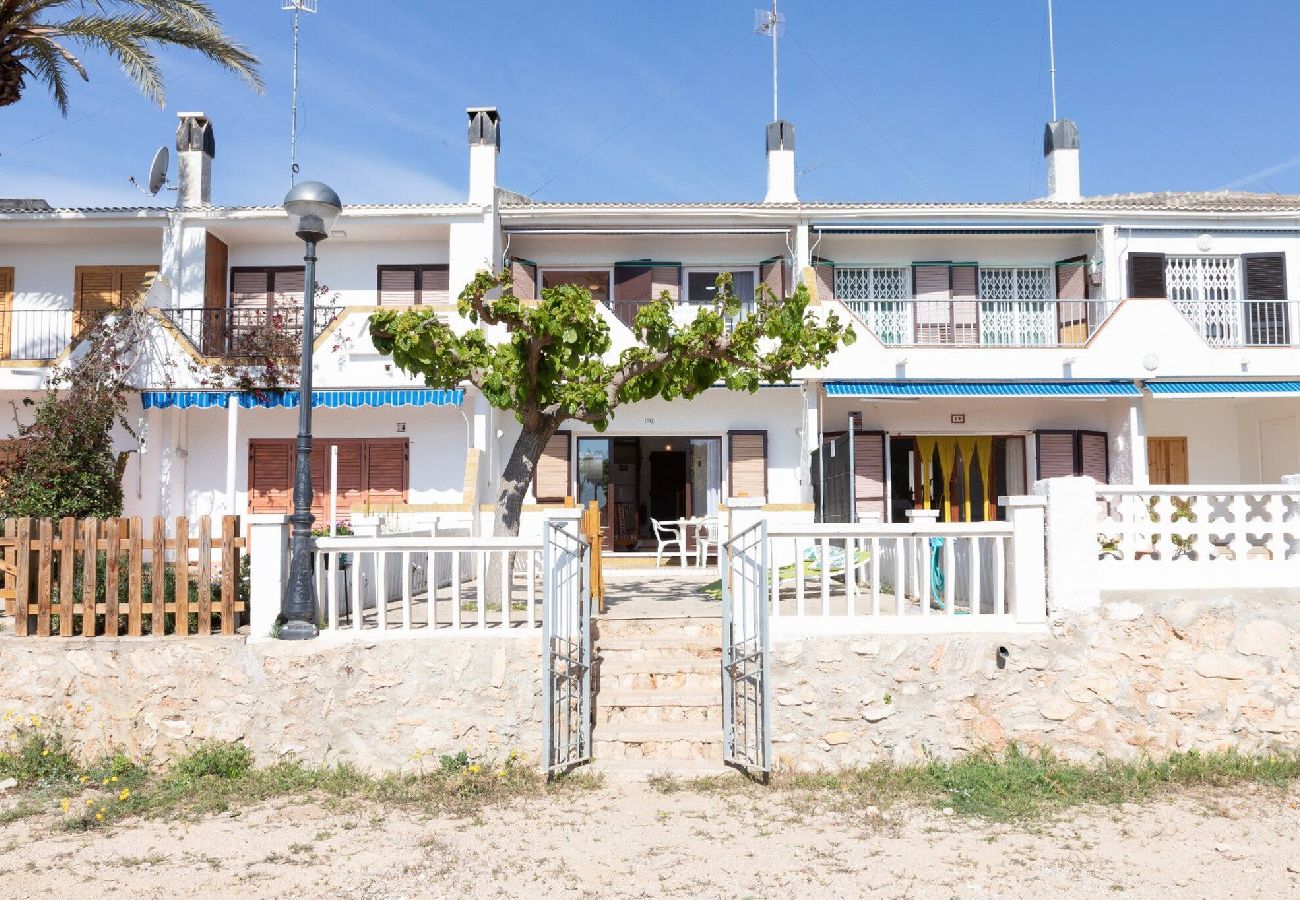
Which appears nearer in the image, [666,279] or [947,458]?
[666,279]

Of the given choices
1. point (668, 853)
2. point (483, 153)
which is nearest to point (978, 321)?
point (483, 153)

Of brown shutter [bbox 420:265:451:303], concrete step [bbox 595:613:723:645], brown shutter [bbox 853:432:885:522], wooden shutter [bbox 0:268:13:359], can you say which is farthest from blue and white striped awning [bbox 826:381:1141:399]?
wooden shutter [bbox 0:268:13:359]

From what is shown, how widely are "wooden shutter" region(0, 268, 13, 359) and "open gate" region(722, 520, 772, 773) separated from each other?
1630 cm

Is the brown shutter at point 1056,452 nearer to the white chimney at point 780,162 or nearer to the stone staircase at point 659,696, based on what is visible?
the white chimney at point 780,162

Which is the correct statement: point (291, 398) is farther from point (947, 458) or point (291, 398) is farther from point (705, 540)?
point (947, 458)

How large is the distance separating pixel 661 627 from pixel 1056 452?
12355mm

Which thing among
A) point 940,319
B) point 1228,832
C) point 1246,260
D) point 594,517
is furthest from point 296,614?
point 1246,260

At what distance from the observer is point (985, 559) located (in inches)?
352

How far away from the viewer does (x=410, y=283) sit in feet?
60.1

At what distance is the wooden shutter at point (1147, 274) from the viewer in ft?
59.3

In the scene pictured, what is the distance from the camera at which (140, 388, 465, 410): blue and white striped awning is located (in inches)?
646

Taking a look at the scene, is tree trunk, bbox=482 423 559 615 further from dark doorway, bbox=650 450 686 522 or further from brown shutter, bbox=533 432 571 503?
dark doorway, bbox=650 450 686 522

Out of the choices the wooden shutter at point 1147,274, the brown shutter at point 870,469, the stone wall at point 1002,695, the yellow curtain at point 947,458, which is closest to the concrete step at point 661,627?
the stone wall at point 1002,695

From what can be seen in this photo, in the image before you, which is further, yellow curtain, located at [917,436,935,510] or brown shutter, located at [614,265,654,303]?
yellow curtain, located at [917,436,935,510]
